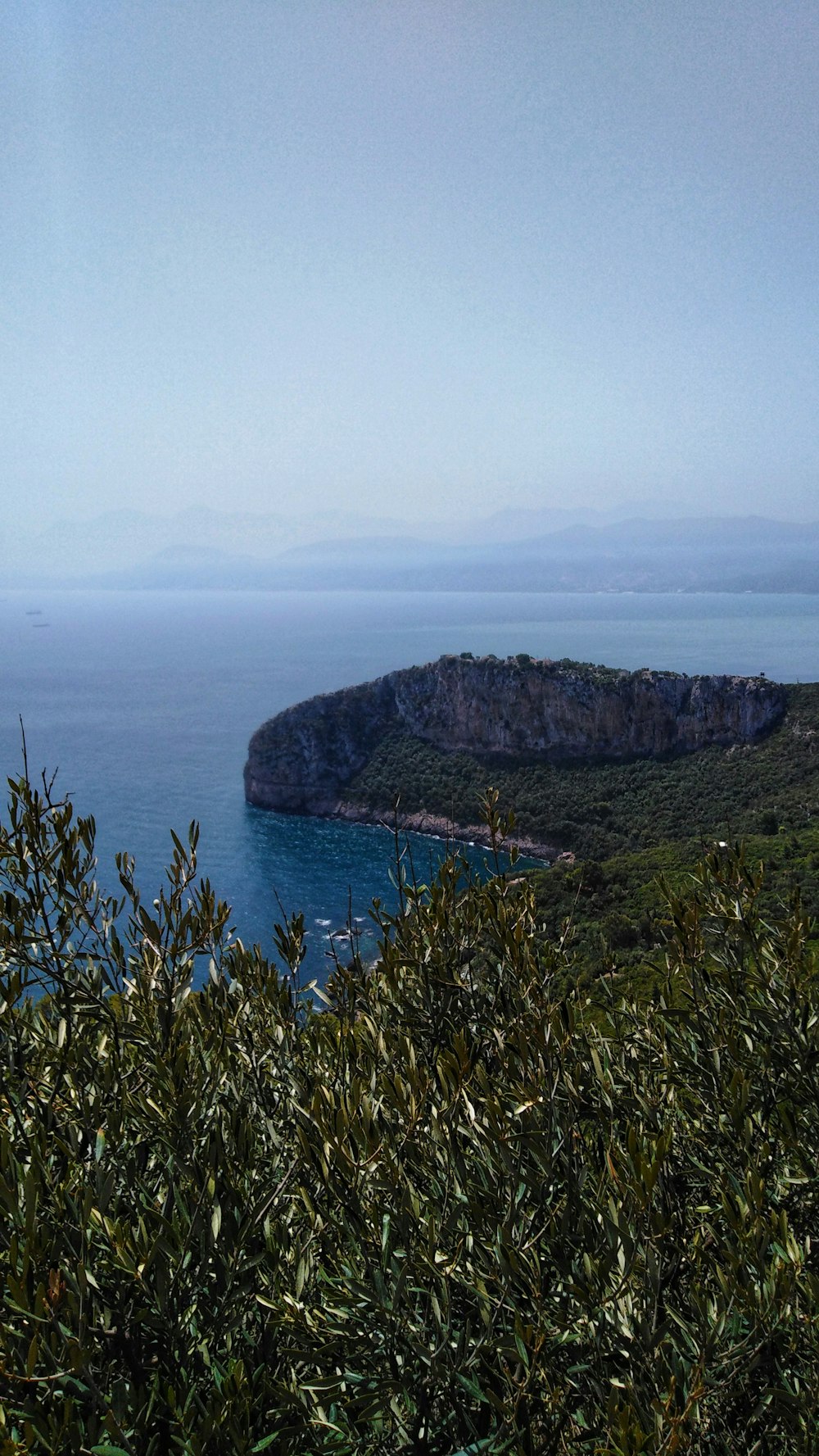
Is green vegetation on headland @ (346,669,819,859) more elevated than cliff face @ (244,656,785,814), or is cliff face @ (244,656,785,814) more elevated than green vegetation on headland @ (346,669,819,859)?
cliff face @ (244,656,785,814)

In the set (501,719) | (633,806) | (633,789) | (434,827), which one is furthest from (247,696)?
(633,806)

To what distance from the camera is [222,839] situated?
4309 cm

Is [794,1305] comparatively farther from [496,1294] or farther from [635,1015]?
[635,1015]

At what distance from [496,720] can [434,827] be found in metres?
9.19

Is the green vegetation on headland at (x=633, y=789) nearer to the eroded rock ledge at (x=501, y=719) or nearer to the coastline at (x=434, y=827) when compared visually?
the coastline at (x=434, y=827)

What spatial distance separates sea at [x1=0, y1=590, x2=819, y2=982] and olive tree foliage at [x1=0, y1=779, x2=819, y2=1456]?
2.50ft

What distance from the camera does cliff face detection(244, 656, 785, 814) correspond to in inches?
1720

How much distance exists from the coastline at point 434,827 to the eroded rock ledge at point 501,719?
0.65ft

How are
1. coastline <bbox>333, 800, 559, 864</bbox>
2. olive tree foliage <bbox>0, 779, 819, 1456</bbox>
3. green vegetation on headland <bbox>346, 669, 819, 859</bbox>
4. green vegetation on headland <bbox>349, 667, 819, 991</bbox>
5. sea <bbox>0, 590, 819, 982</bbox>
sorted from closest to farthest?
olive tree foliage <bbox>0, 779, 819, 1456</bbox> → green vegetation on headland <bbox>349, 667, 819, 991</bbox> → green vegetation on headland <bbox>346, 669, 819, 859</bbox> → sea <bbox>0, 590, 819, 982</bbox> → coastline <bbox>333, 800, 559, 864</bbox>

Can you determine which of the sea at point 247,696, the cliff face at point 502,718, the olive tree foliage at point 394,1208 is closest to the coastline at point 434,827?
the sea at point 247,696

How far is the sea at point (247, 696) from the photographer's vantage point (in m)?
36.9

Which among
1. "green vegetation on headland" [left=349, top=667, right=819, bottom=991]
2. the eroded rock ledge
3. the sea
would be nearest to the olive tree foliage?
the sea

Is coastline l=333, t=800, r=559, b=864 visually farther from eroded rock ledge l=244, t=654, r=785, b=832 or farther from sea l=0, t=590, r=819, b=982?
sea l=0, t=590, r=819, b=982

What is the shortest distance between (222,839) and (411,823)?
9.85m
